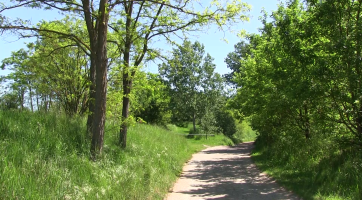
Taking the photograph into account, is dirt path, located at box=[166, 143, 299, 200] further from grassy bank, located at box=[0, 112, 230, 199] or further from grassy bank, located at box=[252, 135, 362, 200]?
grassy bank, located at box=[0, 112, 230, 199]

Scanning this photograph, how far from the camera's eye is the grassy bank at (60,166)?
4.36 metres

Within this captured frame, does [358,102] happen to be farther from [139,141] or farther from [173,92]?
[173,92]

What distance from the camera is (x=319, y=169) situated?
10.4 m

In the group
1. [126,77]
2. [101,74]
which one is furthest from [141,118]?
[101,74]

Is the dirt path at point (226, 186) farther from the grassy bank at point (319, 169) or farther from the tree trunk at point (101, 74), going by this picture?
the tree trunk at point (101, 74)

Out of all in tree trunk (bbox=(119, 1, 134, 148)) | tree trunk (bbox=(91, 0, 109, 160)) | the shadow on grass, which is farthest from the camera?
tree trunk (bbox=(119, 1, 134, 148))

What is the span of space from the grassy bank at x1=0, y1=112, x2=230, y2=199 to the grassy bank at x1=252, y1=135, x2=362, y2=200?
419 centimetres

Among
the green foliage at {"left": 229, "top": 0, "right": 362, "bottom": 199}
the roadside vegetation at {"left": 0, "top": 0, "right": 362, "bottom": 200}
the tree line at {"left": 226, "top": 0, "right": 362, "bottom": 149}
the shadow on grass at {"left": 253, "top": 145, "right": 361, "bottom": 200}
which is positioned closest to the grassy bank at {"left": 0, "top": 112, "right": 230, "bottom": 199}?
the roadside vegetation at {"left": 0, "top": 0, "right": 362, "bottom": 200}

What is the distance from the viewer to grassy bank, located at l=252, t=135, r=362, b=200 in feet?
26.3

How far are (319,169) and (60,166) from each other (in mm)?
8337

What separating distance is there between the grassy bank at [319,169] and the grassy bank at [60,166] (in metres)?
4.19

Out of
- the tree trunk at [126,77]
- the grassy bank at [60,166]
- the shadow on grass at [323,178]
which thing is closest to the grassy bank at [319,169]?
the shadow on grass at [323,178]

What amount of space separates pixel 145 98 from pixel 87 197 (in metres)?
28.3

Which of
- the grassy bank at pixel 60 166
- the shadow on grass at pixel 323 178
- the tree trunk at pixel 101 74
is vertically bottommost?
the shadow on grass at pixel 323 178
